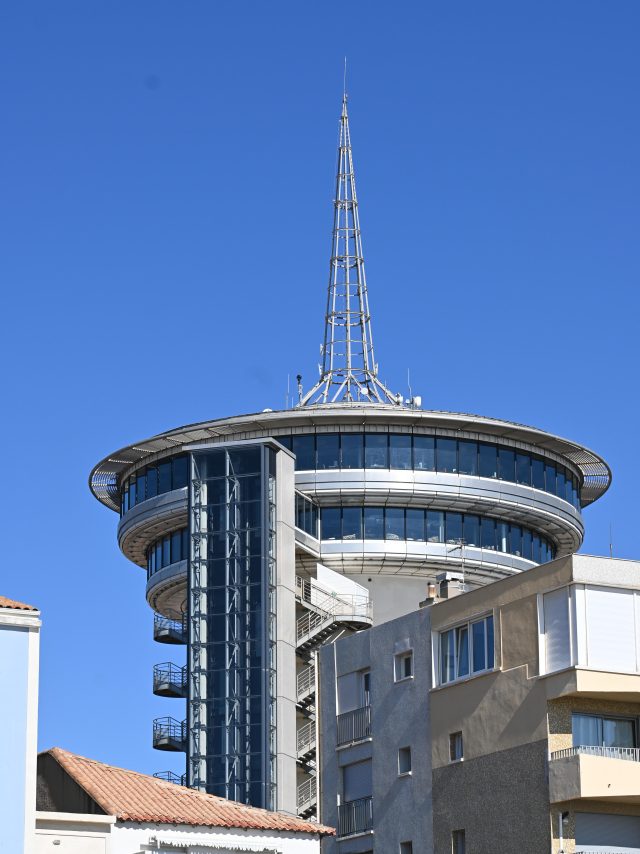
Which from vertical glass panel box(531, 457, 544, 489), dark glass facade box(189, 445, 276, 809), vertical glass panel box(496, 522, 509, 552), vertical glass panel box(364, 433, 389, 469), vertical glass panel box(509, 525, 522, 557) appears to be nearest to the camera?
dark glass facade box(189, 445, 276, 809)

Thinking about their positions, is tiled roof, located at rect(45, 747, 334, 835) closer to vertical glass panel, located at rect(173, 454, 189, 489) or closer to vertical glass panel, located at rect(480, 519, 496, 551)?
vertical glass panel, located at rect(173, 454, 189, 489)

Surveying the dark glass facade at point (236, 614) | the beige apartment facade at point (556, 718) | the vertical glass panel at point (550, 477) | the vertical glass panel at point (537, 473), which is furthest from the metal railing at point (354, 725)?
the vertical glass panel at point (550, 477)

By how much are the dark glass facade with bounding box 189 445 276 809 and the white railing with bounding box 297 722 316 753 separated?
2238 mm

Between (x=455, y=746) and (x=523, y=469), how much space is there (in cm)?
3406

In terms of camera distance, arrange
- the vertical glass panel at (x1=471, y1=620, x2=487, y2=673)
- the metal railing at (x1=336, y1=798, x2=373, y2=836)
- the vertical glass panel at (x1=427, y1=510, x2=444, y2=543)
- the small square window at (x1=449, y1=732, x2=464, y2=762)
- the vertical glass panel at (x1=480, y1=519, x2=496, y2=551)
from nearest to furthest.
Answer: the vertical glass panel at (x1=471, y1=620, x2=487, y2=673) → the small square window at (x1=449, y1=732, x2=464, y2=762) → the metal railing at (x1=336, y1=798, x2=373, y2=836) → the vertical glass panel at (x1=427, y1=510, x2=444, y2=543) → the vertical glass panel at (x1=480, y1=519, x2=496, y2=551)

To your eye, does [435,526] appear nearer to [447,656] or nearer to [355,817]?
[355,817]

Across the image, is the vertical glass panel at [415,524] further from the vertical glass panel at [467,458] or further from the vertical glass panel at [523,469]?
the vertical glass panel at [523,469]

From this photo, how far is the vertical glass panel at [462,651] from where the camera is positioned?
55.3 m

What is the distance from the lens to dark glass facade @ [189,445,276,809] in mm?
78062

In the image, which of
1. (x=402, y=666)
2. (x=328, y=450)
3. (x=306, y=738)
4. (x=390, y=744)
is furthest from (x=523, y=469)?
(x=390, y=744)

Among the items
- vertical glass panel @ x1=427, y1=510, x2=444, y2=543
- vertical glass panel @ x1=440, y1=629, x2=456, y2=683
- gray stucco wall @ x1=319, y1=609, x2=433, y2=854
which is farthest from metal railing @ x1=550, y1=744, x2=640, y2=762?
vertical glass panel @ x1=427, y1=510, x2=444, y2=543

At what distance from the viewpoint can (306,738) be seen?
8062cm

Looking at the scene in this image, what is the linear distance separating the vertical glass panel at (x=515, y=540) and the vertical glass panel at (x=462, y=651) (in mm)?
32351

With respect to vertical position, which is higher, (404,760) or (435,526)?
(435,526)
